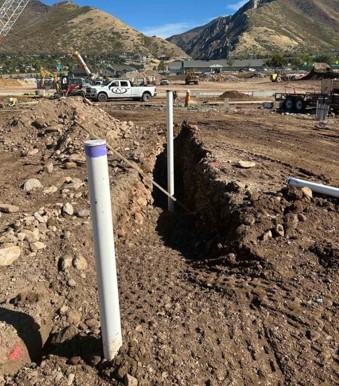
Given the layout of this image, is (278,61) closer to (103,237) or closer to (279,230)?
(279,230)

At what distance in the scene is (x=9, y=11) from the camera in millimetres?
68812

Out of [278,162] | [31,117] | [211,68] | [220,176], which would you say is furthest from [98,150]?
[211,68]

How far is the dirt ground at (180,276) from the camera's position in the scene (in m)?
3.43

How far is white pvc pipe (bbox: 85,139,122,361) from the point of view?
2764 millimetres

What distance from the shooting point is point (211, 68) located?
399ft

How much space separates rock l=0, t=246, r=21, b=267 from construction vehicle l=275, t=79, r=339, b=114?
61.8 ft

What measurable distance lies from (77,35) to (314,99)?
15415 cm

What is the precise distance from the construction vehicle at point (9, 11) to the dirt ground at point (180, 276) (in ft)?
221

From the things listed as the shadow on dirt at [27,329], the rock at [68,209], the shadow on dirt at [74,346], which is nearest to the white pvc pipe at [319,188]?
the rock at [68,209]

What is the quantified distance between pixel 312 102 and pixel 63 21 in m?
171

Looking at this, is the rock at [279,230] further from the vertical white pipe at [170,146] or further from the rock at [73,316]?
the vertical white pipe at [170,146]

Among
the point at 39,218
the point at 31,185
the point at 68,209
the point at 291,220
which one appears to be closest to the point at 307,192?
the point at 291,220

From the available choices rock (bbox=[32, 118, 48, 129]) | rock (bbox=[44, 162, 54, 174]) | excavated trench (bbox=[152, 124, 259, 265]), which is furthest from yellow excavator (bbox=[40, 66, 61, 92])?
rock (bbox=[44, 162, 54, 174])

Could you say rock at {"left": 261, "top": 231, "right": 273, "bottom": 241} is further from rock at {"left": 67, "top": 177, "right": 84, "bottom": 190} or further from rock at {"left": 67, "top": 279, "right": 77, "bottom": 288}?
rock at {"left": 67, "top": 177, "right": 84, "bottom": 190}
